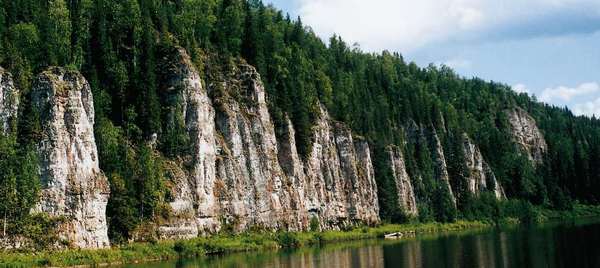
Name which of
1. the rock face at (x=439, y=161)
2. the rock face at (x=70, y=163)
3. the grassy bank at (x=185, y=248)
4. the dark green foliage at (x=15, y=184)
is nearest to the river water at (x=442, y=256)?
the grassy bank at (x=185, y=248)

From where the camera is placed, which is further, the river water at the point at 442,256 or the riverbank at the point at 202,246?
the riverbank at the point at 202,246

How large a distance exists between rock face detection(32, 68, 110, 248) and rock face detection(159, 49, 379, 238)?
925 centimetres

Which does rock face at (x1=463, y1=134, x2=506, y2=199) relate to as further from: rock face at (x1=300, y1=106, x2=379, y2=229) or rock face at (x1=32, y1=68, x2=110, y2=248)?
rock face at (x1=32, y1=68, x2=110, y2=248)

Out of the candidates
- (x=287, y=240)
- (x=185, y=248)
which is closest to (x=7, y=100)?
(x=185, y=248)

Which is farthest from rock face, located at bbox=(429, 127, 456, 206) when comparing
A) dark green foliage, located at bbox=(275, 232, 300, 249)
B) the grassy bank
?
dark green foliage, located at bbox=(275, 232, 300, 249)

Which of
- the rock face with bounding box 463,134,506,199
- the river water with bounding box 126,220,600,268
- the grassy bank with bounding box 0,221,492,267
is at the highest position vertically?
the rock face with bounding box 463,134,506,199

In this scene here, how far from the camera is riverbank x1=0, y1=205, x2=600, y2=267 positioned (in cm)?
6197

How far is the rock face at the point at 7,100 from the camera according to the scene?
68750 millimetres

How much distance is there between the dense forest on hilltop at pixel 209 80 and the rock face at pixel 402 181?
87.9 inches

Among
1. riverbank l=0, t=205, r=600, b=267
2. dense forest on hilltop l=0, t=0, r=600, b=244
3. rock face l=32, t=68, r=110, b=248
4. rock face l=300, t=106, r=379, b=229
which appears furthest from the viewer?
rock face l=300, t=106, r=379, b=229

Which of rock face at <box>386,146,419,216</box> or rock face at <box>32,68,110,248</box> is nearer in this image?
rock face at <box>32,68,110,248</box>

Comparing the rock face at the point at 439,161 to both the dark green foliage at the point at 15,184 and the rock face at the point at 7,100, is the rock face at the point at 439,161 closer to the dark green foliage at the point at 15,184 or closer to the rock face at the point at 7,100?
the rock face at the point at 7,100

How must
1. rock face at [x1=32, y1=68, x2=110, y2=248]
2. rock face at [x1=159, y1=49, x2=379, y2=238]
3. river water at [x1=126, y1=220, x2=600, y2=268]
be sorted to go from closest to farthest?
1. river water at [x1=126, y1=220, x2=600, y2=268]
2. rock face at [x1=32, y1=68, x2=110, y2=248]
3. rock face at [x1=159, y1=49, x2=379, y2=238]

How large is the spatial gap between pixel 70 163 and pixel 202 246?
1632 centimetres
